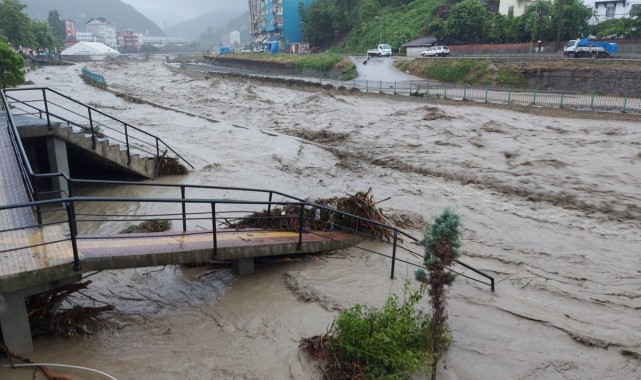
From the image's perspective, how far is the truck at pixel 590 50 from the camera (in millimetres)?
40812

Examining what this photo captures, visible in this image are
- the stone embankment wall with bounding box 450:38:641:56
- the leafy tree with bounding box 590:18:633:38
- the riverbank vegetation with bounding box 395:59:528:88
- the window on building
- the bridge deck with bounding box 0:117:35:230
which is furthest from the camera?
the window on building

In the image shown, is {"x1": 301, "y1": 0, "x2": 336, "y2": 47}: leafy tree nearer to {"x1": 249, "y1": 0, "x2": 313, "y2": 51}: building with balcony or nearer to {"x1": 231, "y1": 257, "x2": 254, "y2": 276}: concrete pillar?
{"x1": 249, "y1": 0, "x2": 313, "y2": 51}: building with balcony

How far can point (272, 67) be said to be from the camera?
74.2 m

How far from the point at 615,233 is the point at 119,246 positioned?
11.8 meters

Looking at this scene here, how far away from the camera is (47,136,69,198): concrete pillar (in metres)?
13.1

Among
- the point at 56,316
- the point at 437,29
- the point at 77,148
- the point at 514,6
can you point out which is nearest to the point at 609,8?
the point at 514,6

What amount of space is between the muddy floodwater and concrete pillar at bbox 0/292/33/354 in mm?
298

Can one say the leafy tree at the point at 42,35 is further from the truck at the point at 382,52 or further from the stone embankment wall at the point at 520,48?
the stone embankment wall at the point at 520,48

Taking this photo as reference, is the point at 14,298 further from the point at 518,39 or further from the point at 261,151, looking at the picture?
the point at 518,39

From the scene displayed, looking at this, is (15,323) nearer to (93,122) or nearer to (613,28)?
(93,122)

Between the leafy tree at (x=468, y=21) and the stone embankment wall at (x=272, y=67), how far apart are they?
18041 millimetres

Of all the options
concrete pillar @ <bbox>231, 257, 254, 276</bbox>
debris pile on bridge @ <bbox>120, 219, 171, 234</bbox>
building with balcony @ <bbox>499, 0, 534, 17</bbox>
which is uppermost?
building with balcony @ <bbox>499, 0, 534, 17</bbox>

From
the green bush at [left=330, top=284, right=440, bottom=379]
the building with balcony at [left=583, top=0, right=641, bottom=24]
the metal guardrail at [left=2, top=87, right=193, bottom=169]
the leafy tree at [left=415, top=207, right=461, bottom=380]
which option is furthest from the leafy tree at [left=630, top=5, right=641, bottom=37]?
the leafy tree at [left=415, top=207, right=461, bottom=380]

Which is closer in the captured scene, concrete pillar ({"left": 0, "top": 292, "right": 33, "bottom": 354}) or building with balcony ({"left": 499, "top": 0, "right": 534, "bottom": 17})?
concrete pillar ({"left": 0, "top": 292, "right": 33, "bottom": 354})
